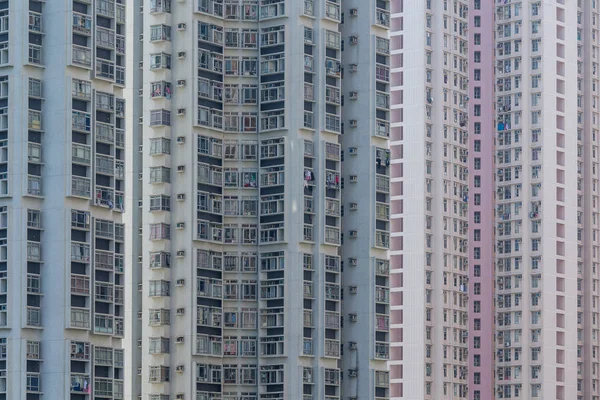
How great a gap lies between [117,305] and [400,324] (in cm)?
5583

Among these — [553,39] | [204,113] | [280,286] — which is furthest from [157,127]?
[553,39]

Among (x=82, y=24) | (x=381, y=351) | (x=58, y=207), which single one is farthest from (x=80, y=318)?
(x=381, y=351)

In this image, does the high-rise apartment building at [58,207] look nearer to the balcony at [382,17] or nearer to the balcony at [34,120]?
the balcony at [34,120]

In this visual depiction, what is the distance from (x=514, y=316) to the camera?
157625 mm

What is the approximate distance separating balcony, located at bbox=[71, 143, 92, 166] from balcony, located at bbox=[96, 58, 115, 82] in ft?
14.2

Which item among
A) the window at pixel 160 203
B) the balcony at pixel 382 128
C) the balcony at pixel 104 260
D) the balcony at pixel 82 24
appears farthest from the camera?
the balcony at pixel 382 128

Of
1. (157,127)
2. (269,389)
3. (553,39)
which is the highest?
(553,39)

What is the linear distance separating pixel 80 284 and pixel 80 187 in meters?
5.24

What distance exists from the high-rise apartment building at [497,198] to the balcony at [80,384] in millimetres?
58548

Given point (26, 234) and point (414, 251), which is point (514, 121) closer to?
point (414, 251)

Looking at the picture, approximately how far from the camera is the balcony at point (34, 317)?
9556cm

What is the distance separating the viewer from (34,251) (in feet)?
316

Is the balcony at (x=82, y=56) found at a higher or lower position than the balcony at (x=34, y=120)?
higher

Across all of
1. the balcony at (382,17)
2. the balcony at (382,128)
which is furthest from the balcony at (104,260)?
the balcony at (382,17)
